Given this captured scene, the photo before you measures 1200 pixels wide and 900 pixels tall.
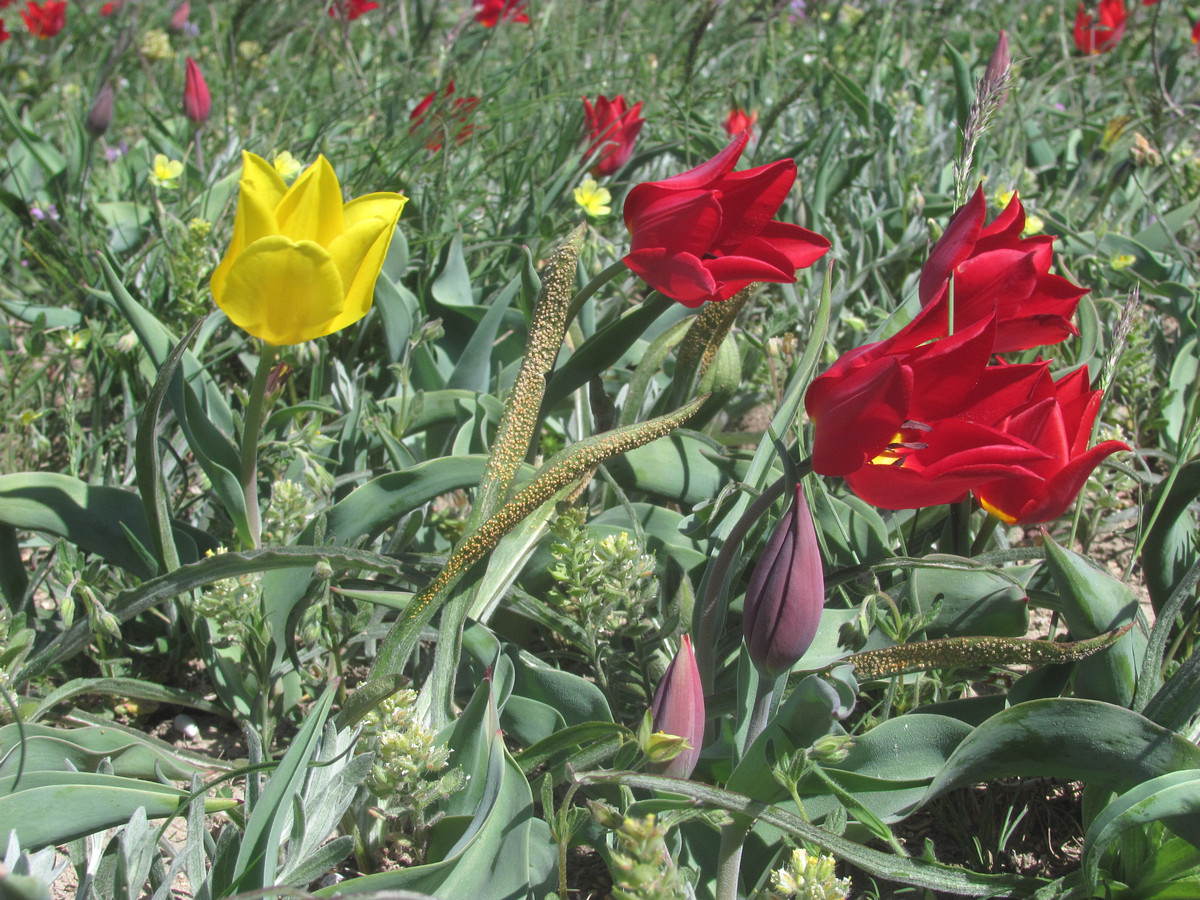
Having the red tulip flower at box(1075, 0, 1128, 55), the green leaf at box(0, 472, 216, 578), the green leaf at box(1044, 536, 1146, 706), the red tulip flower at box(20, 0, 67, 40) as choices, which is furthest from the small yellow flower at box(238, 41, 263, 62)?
the green leaf at box(1044, 536, 1146, 706)

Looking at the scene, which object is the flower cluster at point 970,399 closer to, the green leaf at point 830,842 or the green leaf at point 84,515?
the green leaf at point 830,842

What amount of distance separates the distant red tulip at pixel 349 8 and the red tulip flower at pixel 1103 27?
2917 millimetres

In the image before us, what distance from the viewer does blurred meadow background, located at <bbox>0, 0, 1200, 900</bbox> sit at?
1037 millimetres

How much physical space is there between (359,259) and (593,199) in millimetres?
1103

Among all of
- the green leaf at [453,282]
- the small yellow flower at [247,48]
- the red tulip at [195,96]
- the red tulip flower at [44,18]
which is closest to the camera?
the green leaf at [453,282]

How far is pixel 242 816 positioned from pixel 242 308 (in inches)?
24.5

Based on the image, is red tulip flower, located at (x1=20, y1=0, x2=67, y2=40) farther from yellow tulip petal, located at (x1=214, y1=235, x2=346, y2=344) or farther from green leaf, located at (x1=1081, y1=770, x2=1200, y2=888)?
green leaf, located at (x1=1081, y1=770, x2=1200, y2=888)

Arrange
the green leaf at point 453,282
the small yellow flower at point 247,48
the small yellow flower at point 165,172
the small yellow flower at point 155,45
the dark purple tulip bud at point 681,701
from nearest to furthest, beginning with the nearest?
the dark purple tulip bud at point 681,701
the green leaf at point 453,282
the small yellow flower at point 165,172
the small yellow flower at point 155,45
the small yellow flower at point 247,48

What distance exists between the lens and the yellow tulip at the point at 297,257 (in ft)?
3.47

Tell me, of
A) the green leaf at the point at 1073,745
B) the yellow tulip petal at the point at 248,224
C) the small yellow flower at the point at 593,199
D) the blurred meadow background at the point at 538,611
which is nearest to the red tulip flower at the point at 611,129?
the blurred meadow background at the point at 538,611

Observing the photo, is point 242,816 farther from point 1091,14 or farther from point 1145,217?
point 1091,14

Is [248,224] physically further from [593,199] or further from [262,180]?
[593,199]

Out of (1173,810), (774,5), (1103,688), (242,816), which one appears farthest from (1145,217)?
(242,816)

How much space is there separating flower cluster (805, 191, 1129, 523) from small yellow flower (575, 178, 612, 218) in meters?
1.00
